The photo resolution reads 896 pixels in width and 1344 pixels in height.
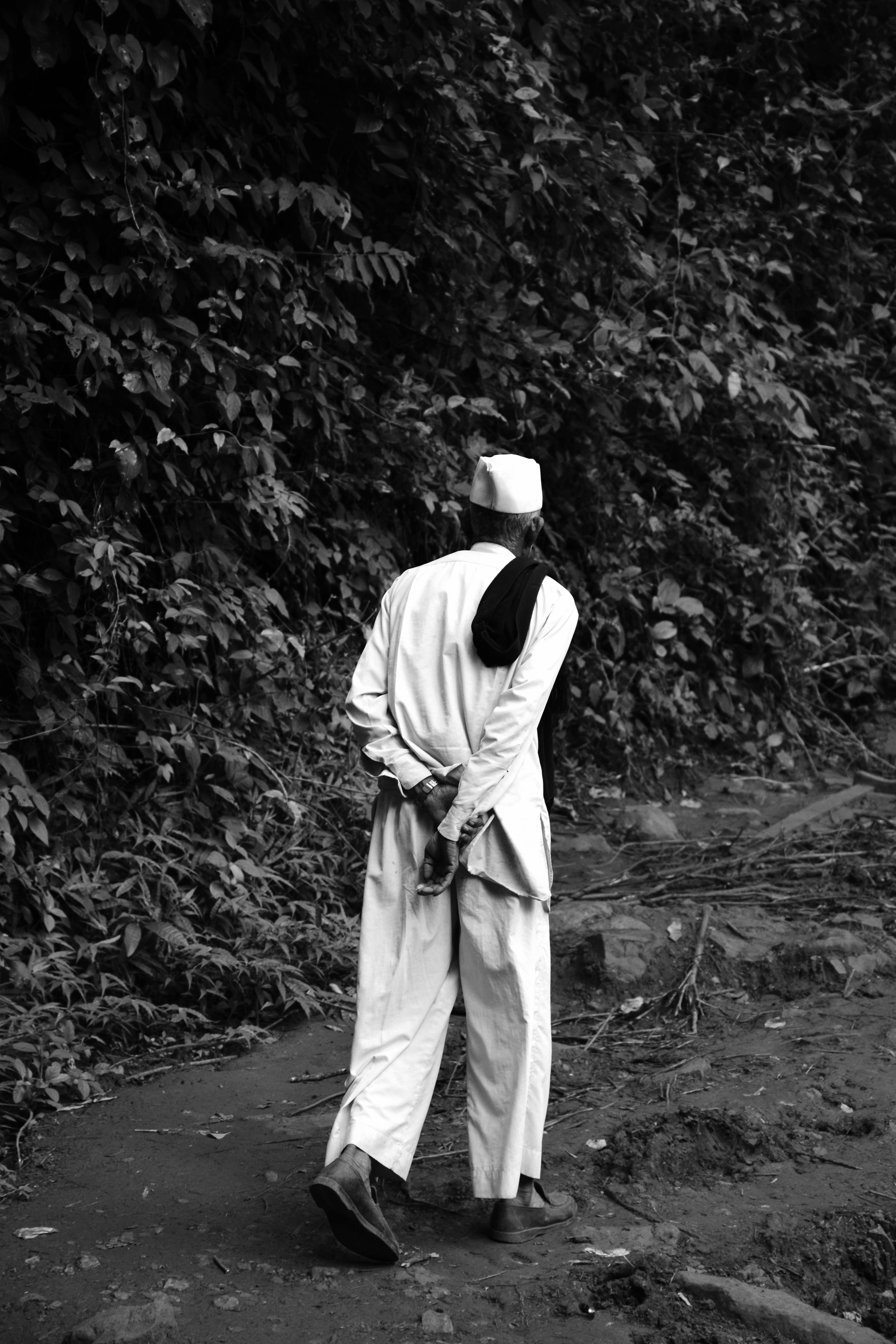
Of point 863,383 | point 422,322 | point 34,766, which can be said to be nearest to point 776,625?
point 863,383

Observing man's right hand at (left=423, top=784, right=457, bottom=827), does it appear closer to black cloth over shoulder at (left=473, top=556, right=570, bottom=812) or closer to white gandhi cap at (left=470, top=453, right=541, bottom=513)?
black cloth over shoulder at (left=473, top=556, right=570, bottom=812)

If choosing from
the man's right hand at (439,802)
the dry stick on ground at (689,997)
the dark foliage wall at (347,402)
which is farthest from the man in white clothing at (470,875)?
the dark foliage wall at (347,402)

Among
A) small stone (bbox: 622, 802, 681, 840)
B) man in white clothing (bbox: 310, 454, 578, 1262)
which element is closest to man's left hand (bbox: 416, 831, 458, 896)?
man in white clothing (bbox: 310, 454, 578, 1262)

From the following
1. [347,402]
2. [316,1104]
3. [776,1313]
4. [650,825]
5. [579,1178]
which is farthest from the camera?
[650,825]

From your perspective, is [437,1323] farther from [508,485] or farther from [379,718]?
[508,485]

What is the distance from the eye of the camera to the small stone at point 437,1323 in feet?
8.46

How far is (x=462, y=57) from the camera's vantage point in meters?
6.19

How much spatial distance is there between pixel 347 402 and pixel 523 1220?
160 inches

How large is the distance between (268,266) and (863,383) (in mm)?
5354

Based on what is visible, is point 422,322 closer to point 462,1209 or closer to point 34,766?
point 34,766

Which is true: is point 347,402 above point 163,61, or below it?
below

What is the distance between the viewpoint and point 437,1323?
8.53 ft

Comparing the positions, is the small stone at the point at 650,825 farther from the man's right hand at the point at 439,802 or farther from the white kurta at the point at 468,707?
the man's right hand at the point at 439,802

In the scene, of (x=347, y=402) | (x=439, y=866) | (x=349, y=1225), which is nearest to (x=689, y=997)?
(x=439, y=866)
